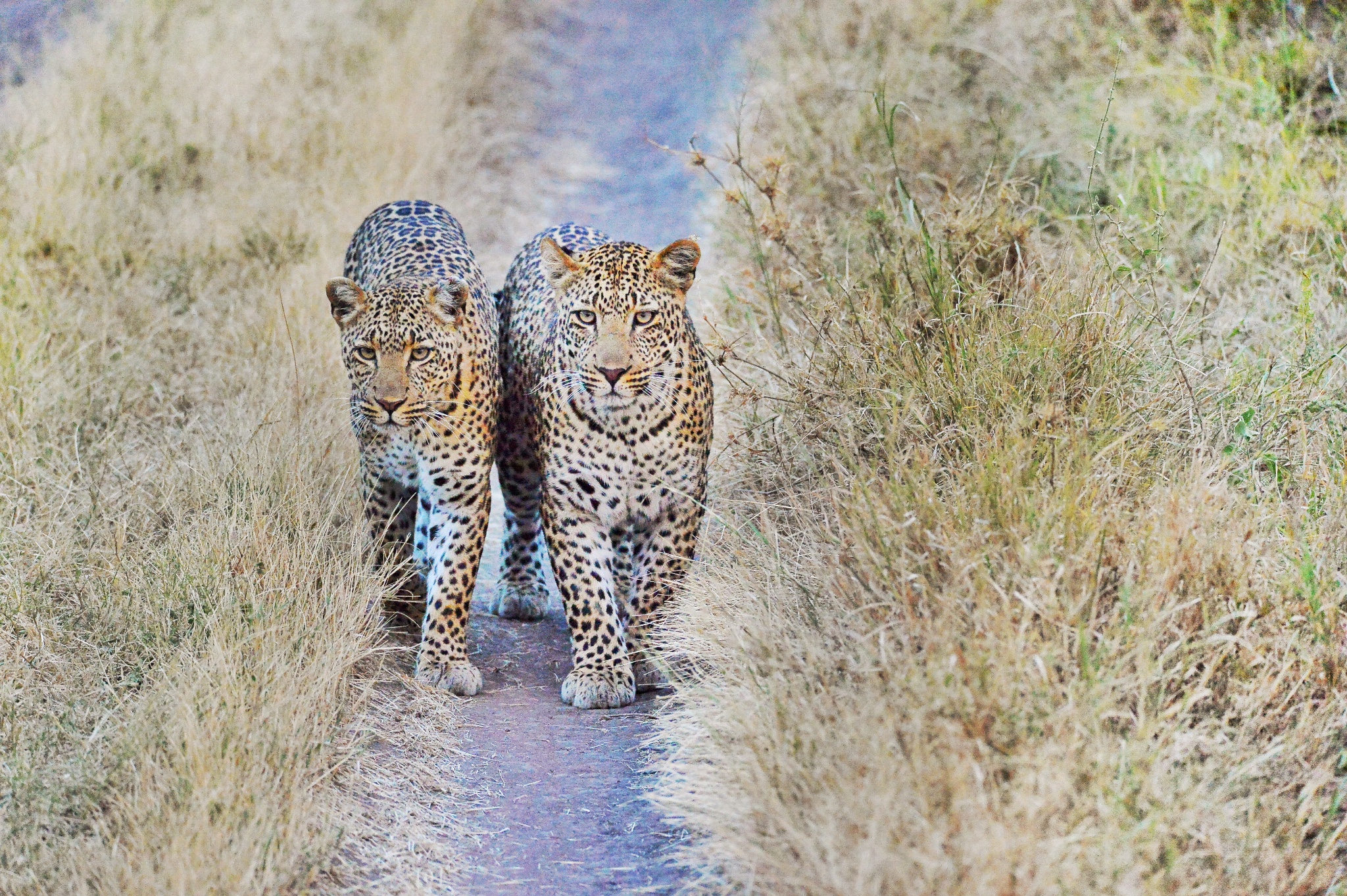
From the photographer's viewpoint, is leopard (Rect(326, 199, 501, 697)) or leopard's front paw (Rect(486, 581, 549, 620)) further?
leopard's front paw (Rect(486, 581, 549, 620))

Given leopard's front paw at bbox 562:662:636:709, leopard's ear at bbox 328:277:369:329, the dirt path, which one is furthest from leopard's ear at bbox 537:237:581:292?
the dirt path

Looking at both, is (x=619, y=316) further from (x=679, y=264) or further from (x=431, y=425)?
(x=431, y=425)

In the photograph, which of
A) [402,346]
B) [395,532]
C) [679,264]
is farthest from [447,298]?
[395,532]

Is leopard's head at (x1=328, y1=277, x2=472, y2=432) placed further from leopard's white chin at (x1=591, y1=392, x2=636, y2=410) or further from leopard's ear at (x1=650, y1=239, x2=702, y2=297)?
leopard's ear at (x1=650, y1=239, x2=702, y2=297)

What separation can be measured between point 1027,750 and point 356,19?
1053 centimetres

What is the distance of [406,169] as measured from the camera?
10.1m

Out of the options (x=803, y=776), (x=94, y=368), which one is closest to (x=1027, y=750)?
(x=803, y=776)

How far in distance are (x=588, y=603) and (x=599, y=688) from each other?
1.01ft

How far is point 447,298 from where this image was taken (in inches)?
209

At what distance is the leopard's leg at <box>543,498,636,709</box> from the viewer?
5.34 meters

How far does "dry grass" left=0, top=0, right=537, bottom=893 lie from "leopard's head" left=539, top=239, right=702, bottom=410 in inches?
43.4

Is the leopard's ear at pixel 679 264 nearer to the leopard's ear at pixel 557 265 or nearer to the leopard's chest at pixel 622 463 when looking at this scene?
→ the leopard's ear at pixel 557 265


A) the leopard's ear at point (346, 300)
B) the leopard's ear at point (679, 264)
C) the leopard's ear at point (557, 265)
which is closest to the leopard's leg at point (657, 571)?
the leopard's ear at point (679, 264)

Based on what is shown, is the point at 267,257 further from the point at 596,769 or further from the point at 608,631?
the point at 596,769
